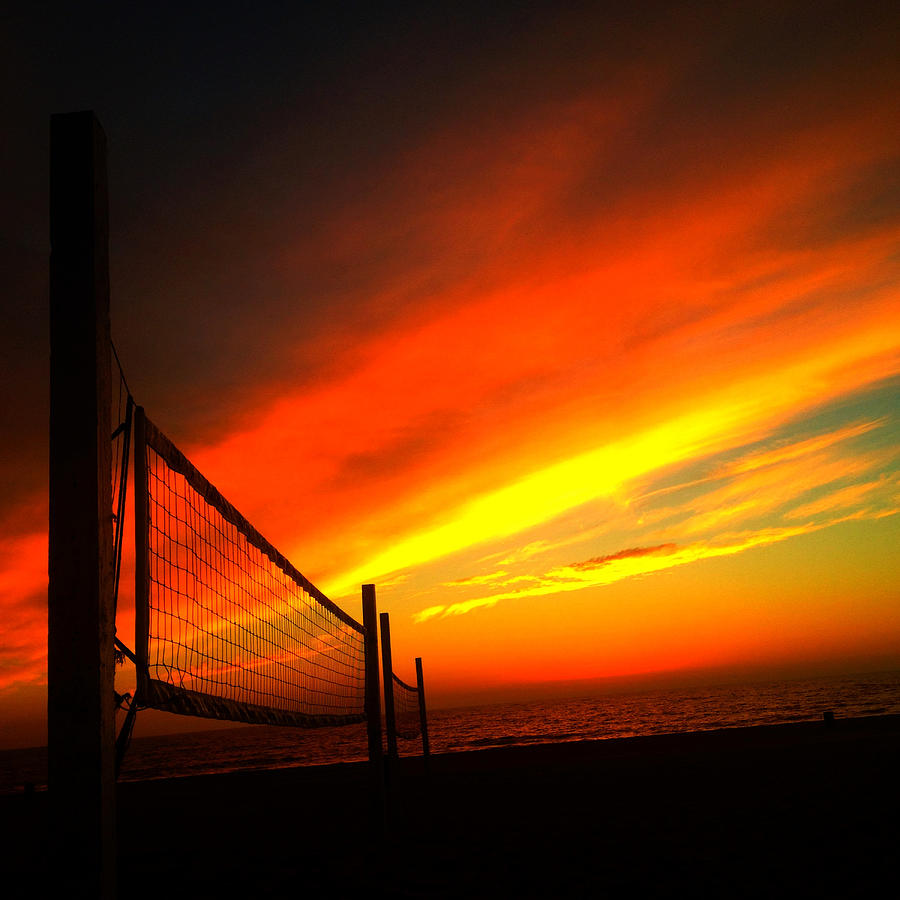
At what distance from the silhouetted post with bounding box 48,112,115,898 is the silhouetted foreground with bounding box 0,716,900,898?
0.15 meters

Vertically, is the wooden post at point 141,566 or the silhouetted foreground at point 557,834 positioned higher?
the wooden post at point 141,566

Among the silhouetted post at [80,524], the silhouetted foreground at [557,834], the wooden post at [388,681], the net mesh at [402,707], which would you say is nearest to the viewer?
the silhouetted post at [80,524]

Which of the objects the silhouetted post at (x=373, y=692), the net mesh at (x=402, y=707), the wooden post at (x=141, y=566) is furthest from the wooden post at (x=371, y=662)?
the wooden post at (x=141, y=566)

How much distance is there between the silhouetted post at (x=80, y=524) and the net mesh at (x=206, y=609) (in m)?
0.69

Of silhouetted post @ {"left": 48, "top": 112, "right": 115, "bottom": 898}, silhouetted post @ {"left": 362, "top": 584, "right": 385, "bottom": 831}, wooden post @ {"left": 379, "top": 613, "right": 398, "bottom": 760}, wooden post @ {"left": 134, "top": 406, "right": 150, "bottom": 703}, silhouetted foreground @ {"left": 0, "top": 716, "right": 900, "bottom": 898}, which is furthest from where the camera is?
wooden post @ {"left": 379, "top": 613, "right": 398, "bottom": 760}

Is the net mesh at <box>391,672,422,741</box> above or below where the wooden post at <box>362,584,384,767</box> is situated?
below

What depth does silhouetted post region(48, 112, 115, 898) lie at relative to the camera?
6.65ft

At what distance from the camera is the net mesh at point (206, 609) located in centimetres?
329

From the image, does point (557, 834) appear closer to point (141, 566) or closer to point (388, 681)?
point (388, 681)

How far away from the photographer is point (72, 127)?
2.45 meters

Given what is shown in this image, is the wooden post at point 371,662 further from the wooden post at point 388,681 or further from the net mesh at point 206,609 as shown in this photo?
the wooden post at point 388,681

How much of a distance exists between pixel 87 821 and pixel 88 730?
221 mm

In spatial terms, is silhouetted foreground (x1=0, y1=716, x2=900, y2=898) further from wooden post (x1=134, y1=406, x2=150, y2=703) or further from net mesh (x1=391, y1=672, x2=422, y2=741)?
net mesh (x1=391, y1=672, x2=422, y2=741)

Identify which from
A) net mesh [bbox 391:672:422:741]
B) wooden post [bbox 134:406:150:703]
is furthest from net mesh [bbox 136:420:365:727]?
net mesh [bbox 391:672:422:741]
